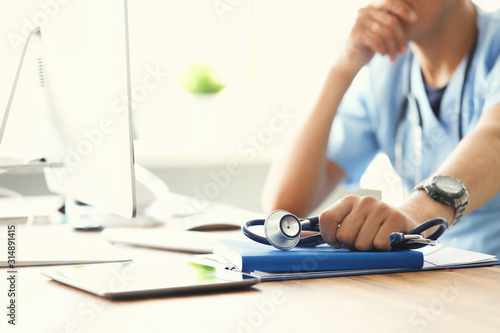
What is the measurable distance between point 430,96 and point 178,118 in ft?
5.20

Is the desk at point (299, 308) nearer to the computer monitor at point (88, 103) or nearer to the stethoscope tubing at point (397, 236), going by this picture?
the stethoscope tubing at point (397, 236)

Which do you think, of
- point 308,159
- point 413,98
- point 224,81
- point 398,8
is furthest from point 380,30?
point 224,81

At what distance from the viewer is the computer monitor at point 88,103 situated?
67cm

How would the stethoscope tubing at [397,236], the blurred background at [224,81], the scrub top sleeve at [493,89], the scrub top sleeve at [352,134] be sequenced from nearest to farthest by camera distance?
the stethoscope tubing at [397,236], the scrub top sleeve at [493,89], the scrub top sleeve at [352,134], the blurred background at [224,81]

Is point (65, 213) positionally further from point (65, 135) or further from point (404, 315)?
point (404, 315)

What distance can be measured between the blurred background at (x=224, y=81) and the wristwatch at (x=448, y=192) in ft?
5.81

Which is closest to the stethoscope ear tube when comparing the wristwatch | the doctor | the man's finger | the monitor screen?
the wristwatch

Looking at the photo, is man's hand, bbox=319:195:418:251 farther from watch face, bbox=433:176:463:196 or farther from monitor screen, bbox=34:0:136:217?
monitor screen, bbox=34:0:136:217

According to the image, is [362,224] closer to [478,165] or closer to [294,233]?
[294,233]

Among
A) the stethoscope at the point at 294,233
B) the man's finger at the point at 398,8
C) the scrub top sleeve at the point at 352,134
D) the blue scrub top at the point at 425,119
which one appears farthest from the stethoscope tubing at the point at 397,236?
the scrub top sleeve at the point at 352,134

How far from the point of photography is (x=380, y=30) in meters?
1.17

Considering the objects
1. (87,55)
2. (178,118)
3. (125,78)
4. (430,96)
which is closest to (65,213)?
(87,55)

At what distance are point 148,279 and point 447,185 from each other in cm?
43

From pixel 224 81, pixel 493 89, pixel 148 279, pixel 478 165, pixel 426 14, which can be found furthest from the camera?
pixel 224 81
